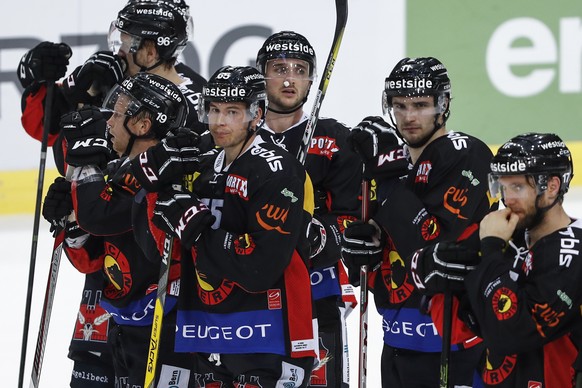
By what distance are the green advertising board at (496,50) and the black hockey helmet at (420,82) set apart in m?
4.04

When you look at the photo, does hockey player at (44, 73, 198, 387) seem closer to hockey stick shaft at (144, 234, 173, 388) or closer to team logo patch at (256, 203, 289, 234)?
hockey stick shaft at (144, 234, 173, 388)

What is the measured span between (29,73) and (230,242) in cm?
170

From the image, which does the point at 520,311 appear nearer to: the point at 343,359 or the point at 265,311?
the point at 265,311

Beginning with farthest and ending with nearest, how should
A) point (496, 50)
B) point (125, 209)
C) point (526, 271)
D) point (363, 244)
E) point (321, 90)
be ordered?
point (496, 50) < point (321, 90) < point (125, 209) < point (363, 244) < point (526, 271)

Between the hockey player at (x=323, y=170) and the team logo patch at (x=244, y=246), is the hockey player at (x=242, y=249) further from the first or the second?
the hockey player at (x=323, y=170)

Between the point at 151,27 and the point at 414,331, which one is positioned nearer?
the point at 414,331

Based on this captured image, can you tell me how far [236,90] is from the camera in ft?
13.0

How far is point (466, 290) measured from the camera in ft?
11.5

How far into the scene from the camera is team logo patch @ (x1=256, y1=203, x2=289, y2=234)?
12.5 ft

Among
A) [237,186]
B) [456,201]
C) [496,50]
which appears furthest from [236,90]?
[496,50]

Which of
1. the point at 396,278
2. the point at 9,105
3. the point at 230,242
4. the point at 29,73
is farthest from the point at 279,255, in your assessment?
the point at 9,105

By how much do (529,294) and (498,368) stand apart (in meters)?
0.28

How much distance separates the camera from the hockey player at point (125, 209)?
430 centimetres

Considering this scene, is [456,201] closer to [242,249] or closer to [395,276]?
[395,276]
